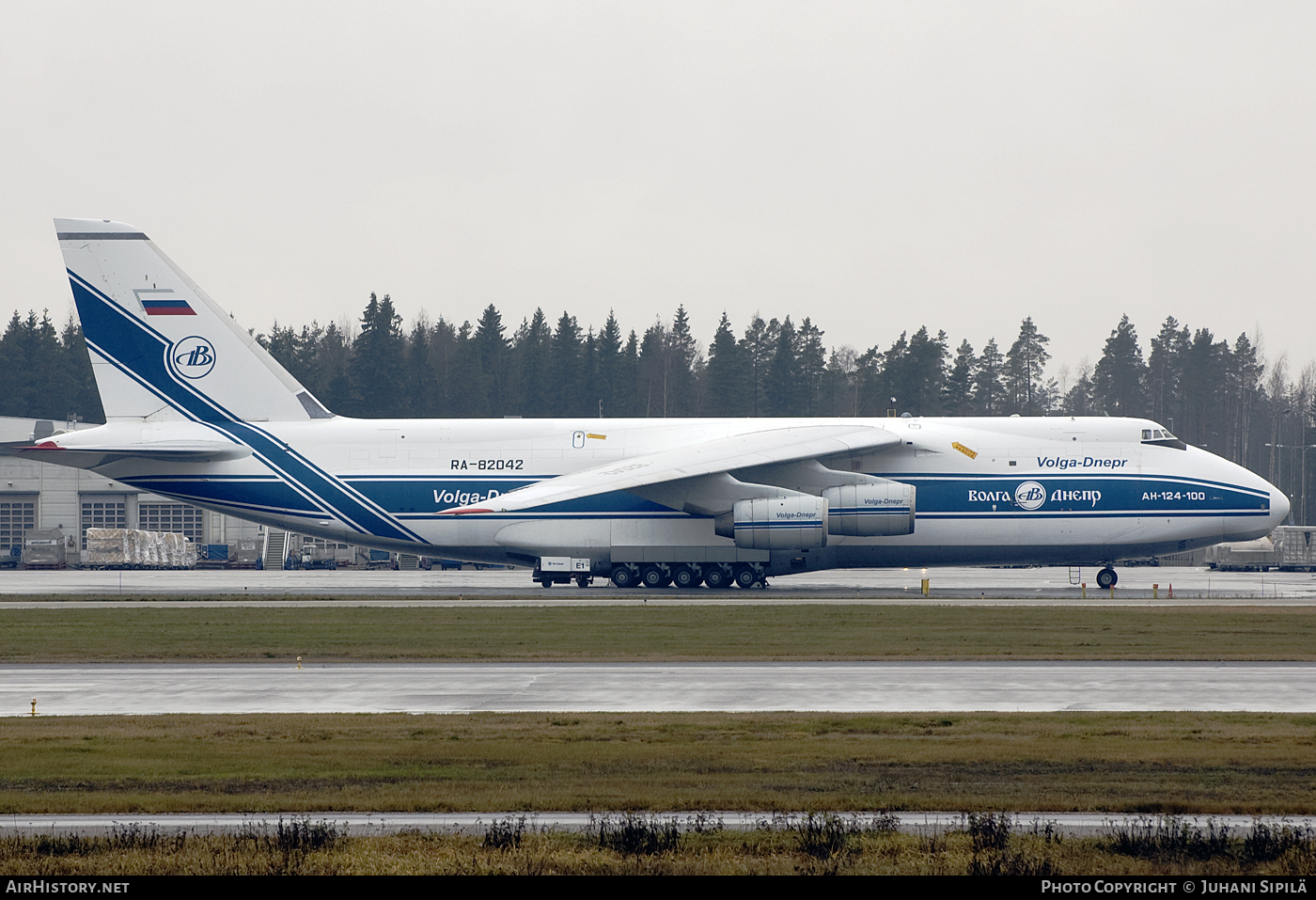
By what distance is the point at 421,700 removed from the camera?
702 inches

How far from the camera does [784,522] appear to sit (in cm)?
3778

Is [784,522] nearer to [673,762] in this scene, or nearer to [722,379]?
[673,762]

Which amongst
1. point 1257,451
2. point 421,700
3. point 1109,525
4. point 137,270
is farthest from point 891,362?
point 421,700

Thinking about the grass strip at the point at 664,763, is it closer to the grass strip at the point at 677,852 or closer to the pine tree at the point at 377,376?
the grass strip at the point at 677,852

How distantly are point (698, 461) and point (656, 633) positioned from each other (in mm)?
12220

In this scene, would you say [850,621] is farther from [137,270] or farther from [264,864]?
[137,270]

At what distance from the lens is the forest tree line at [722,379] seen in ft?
322

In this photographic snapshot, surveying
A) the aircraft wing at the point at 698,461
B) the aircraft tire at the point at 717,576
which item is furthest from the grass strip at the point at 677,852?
the aircraft tire at the point at 717,576

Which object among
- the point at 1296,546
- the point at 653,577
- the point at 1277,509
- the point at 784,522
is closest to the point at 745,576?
the point at 653,577

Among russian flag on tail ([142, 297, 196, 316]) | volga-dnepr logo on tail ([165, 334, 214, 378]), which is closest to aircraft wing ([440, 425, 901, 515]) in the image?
volga-dnepr logo on tail ([165, 334, 214, 378])

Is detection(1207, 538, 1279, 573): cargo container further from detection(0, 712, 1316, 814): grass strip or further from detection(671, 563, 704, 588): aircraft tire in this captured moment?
detection(0, 712, 1316, 814): grass strip

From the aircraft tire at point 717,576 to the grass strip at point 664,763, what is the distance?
2400 centimetres

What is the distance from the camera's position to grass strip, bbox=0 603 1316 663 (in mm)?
23078

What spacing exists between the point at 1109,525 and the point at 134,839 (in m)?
34.9
